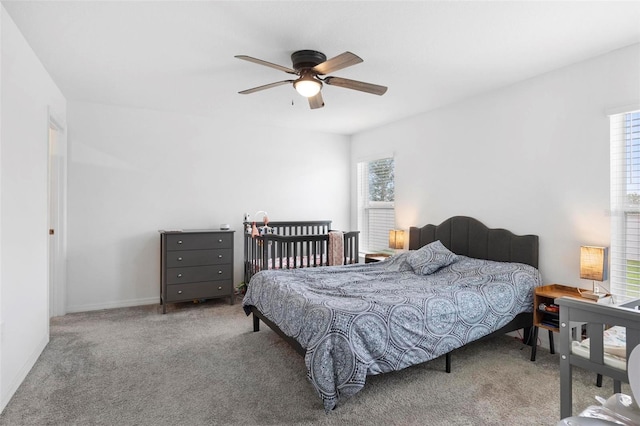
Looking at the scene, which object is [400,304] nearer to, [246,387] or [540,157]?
[246,387]

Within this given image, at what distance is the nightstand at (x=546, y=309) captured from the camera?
2.82m

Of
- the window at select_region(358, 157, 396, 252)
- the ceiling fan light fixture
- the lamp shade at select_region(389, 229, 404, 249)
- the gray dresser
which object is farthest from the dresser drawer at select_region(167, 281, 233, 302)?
the ceiling fan light fixture

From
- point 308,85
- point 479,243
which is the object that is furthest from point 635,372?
point 479,243

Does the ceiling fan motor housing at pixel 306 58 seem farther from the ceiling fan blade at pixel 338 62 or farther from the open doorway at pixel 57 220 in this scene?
the open doorway at pixel 57 220

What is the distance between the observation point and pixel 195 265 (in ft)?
14.1

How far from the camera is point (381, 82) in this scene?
341cm

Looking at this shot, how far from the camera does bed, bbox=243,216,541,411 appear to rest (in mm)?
2047

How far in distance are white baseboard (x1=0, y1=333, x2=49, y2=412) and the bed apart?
1681 mm

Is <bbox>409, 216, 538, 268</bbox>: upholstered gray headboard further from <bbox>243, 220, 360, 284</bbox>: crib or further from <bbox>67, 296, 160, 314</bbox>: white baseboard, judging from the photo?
→ <bbox>67, 296, 160, 314</bbox>: white baseboard

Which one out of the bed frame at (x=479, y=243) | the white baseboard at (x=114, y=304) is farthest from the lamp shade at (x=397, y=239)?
the white baseboard at (x=114, y=304)

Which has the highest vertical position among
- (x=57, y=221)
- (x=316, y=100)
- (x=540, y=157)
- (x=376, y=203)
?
(x=316, y=100)

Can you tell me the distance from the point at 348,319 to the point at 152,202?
3465 millimetres

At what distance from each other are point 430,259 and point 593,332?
6.50ft

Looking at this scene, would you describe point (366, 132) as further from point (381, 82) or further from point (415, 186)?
point (381, 82)
